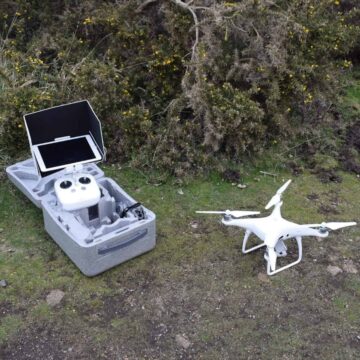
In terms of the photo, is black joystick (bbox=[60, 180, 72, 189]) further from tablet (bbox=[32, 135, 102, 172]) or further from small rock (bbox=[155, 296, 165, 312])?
small rock (bbox=[155, 296, 165, 312])

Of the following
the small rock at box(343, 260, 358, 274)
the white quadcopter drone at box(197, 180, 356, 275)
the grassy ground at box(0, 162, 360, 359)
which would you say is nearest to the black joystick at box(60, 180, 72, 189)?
the grassy ground at box(0, 162, 360, 359)

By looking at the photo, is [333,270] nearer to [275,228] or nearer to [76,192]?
[275,228]

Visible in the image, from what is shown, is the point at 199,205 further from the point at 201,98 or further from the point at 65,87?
the point at 65,87

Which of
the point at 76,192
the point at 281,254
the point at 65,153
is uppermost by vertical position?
the point at 65,153

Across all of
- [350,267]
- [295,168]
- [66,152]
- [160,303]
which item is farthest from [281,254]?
[66,152]

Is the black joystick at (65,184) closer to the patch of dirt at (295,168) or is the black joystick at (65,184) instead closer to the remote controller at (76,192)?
the remote controller at (76,192)

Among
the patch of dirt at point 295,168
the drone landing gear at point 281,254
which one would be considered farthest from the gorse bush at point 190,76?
the drone landing gear at point 281,254

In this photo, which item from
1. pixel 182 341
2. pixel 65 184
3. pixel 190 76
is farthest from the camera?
pixel 190 76
